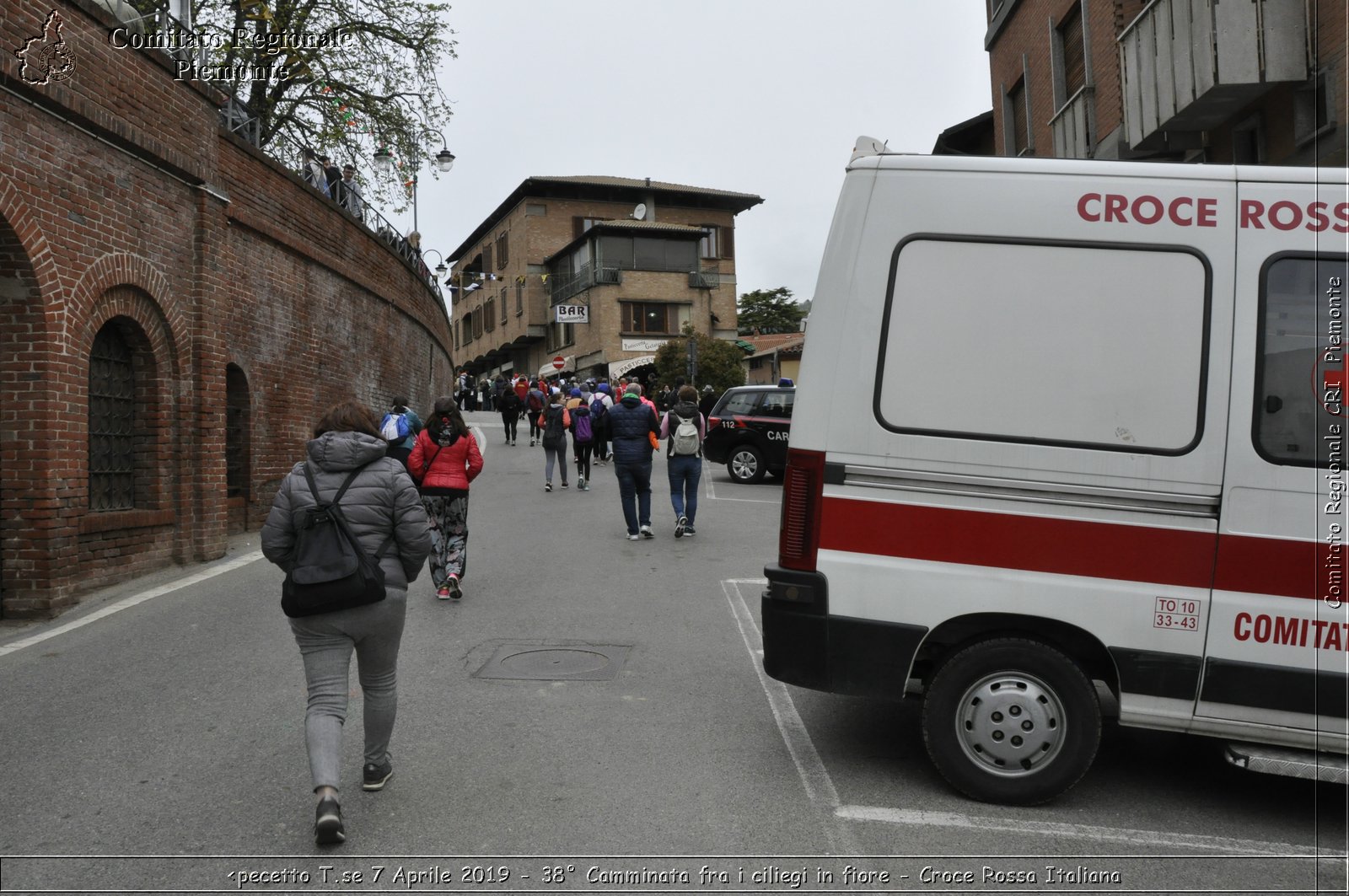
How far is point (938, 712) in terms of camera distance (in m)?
4.59

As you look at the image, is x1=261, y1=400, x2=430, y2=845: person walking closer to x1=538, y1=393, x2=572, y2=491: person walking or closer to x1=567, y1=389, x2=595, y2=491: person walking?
x1=538, y1=393, x2=572, y2=491: person walking

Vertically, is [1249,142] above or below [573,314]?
below

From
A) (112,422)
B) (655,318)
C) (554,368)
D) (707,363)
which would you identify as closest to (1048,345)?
(112,422)

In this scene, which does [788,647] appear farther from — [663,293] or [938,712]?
[663,293]

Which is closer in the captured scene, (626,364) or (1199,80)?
(1199,80)

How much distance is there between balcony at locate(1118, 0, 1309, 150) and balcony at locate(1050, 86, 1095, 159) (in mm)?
2307

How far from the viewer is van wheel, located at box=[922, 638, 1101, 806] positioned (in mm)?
4500

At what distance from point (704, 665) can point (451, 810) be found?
109 inches

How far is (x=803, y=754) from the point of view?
17.3 feet

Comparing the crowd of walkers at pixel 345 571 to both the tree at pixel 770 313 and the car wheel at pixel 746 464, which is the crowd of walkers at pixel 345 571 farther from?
the tree at pixel 770 313

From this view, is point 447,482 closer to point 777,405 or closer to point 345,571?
point 345,571

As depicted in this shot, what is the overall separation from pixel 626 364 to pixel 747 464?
30.0 m

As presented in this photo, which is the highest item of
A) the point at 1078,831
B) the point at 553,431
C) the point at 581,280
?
the point at 581,280

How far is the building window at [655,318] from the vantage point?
165 ft
